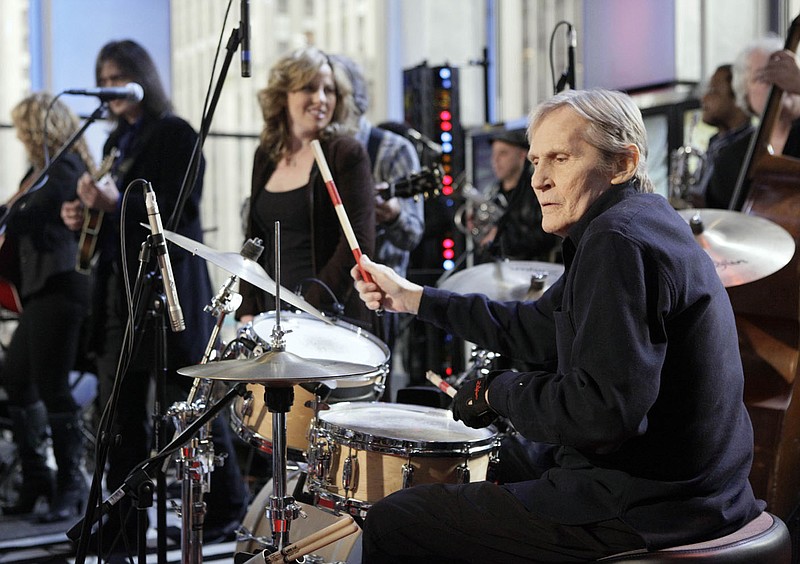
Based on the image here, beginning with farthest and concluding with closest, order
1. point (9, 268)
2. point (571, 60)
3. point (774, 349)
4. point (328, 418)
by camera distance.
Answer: point (9, 268)
point (571, 60)
point (774, 349)
point (328, 418)

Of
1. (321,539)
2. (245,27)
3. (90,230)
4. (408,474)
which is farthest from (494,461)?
(90,230)

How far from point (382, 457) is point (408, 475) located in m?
0.07

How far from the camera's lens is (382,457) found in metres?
2.19

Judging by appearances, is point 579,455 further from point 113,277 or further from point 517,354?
point 113,277

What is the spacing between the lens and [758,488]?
2854 millimetres

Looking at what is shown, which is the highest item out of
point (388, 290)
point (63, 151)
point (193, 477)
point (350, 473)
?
point (63, 151)

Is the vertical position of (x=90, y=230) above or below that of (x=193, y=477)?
above

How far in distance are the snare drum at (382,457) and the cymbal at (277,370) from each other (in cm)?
17

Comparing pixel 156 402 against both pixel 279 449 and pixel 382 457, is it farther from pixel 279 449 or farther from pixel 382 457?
pixel 382 457

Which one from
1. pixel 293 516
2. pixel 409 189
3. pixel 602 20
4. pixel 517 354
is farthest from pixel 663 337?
pixel 602 20

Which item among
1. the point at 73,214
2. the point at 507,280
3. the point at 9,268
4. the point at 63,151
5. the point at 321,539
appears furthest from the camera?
the point at 9,268

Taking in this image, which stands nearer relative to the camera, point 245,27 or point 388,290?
point 388,290

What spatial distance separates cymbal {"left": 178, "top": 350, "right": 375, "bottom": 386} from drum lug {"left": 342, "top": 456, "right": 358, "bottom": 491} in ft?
0.73

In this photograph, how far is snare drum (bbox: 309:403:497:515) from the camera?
2176 millimetres
